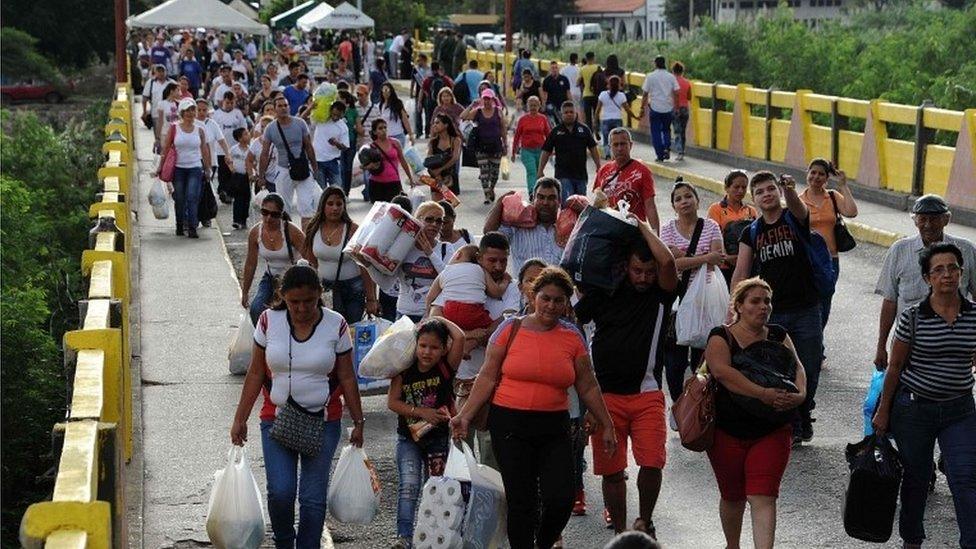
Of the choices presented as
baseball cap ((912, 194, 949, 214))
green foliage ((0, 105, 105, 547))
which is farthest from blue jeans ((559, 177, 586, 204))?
baseball cap ((912, 194, 949, 214))

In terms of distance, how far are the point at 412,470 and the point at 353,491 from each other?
0.38 m

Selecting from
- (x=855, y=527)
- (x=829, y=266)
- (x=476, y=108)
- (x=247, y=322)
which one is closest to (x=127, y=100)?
(x=476, y=108)

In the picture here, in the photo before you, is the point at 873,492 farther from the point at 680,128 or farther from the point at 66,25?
the point at 66,25

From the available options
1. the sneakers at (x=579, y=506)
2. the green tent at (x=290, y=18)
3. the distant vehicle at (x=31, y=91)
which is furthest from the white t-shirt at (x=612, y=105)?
the distant vehicle at (x=31, y=91)

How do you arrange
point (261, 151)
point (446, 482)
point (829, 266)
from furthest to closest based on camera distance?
point (261, 151), point (829, 266), point (446, 482)

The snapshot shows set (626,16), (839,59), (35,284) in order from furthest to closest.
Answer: (626,16), (839,59), (35,284)

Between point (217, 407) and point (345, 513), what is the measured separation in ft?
13.2

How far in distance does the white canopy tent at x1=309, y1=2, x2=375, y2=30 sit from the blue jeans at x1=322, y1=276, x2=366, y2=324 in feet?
129

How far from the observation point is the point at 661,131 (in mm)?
27844

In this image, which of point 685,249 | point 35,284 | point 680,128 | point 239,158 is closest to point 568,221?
point 685,249

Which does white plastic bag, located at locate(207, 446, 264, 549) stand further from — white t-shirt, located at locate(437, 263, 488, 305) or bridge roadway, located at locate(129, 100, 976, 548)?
white t-shirt, located at locate(437, 263, 488, 305)

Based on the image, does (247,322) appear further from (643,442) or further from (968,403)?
(968,403)

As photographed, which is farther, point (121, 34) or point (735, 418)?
point (121, 34)

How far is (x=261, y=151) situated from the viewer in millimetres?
18969
